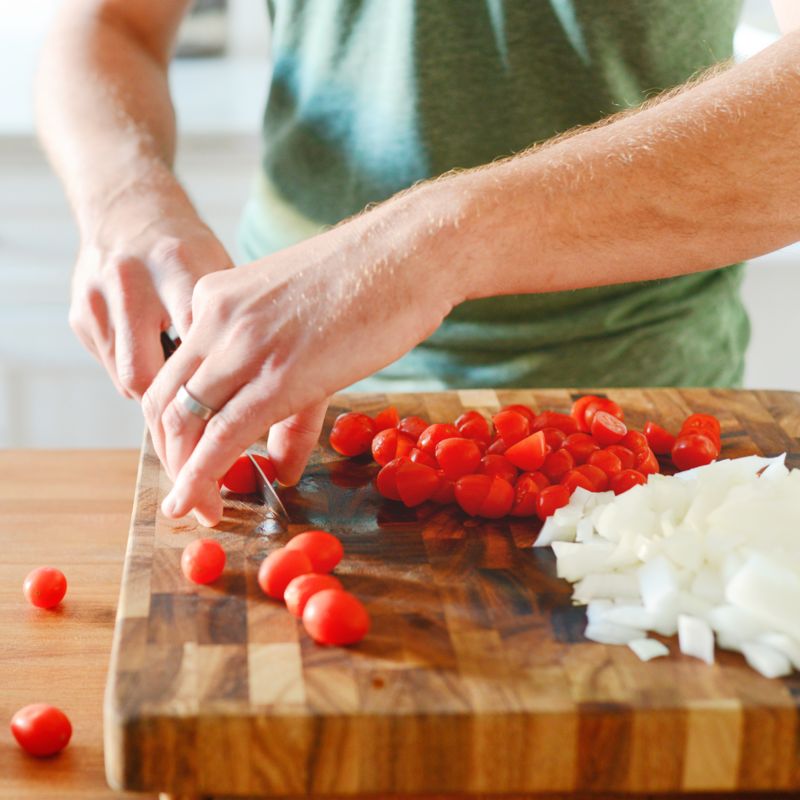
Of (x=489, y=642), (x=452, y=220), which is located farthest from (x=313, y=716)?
(x=452, y=220)

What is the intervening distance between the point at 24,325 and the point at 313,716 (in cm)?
197

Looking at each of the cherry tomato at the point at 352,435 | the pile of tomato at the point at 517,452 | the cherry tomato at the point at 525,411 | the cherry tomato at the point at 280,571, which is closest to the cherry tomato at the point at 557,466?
the pile of tomato at the point at 517,452

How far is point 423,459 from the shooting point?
1271 mm

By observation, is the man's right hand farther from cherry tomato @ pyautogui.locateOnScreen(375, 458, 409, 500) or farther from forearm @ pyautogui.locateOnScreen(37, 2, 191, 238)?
cherry tomato @ pyautogui.locateOnScreen(375, 458, 409, 500)

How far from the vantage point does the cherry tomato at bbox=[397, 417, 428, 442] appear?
4.46ft

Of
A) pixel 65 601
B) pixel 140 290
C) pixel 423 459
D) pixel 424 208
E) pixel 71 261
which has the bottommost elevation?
pixel 71 261

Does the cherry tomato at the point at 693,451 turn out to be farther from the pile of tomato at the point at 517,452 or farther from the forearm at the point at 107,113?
the forearm at the point at 107,113

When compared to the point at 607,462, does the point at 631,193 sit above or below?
above

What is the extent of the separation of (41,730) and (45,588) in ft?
0.81

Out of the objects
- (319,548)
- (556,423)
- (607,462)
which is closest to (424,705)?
(319,548)

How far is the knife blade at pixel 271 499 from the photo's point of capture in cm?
120

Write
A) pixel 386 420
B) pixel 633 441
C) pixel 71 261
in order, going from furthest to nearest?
pixel 71 261, pixel 386 420, pixel 633 441

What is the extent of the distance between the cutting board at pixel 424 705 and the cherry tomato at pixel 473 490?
16cm

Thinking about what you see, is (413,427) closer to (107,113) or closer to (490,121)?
(490,121)
